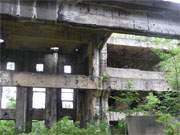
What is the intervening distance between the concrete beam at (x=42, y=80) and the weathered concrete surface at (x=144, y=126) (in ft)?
21.2

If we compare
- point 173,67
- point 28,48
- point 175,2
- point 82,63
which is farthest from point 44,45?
point 175,2

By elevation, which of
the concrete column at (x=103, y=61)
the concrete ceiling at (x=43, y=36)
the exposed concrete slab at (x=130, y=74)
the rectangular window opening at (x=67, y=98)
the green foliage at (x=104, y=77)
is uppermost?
the concrete ceiling at (x=43, y=36)

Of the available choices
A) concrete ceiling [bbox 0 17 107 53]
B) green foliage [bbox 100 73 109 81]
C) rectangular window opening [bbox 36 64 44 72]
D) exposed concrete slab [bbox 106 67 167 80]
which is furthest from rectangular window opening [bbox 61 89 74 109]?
green foliage [bbox 100 73 109 81]

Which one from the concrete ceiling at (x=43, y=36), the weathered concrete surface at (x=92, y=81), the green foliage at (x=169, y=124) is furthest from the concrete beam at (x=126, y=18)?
the concrete ceiling at (x=43, y=36)

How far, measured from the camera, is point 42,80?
526 inches

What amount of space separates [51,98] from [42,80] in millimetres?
4801

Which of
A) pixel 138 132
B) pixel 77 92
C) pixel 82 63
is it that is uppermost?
pixel 82 63

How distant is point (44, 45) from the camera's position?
56.3 ft

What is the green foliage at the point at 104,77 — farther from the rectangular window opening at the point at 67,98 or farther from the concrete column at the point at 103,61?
the rectangular window opening at the point at 67,98

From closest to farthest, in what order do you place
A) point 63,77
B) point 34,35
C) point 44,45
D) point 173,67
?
point 173,67, point 63,77, point 34,35, point 44,45

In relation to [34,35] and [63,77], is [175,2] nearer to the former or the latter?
[63,77]

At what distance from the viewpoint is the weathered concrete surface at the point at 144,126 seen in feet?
24.3

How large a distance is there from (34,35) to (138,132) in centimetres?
912

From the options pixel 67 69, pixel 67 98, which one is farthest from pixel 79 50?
pixel 67 98
